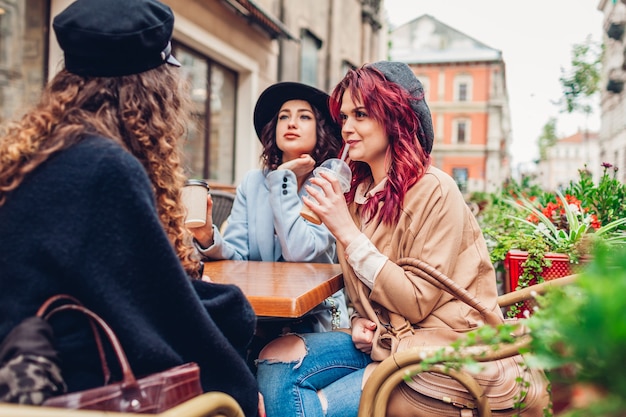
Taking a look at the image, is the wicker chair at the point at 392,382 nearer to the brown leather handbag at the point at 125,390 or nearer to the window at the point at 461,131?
the brown leather handbag at the point at 125,390

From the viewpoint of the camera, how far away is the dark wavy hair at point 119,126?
1216mm

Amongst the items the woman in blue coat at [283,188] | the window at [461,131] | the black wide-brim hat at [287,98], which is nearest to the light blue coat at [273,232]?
the woman in blue coat at [283,188]

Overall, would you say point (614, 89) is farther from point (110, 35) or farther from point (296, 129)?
point (110, 35)

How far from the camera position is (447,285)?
1.71 meters

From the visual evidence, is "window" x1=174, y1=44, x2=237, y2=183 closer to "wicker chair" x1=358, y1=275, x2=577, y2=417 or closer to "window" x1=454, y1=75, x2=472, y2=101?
"wicker chair" x1=358, y1=275, x2=577, y2=417

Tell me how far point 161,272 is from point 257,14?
7735mm

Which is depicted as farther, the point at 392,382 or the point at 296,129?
the point at 296,129

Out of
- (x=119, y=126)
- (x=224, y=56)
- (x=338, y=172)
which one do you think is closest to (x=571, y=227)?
(x=338, y=172)

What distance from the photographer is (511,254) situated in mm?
2488

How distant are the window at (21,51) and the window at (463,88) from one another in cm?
4635

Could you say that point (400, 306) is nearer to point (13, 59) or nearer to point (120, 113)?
point (120, 113)

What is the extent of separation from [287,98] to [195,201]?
90 cm

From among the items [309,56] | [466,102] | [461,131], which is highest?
[466,102]

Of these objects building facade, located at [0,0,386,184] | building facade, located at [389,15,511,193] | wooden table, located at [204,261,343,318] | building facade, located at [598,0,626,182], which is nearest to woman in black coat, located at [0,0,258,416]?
wooden table, located at [204,261,343,318]
